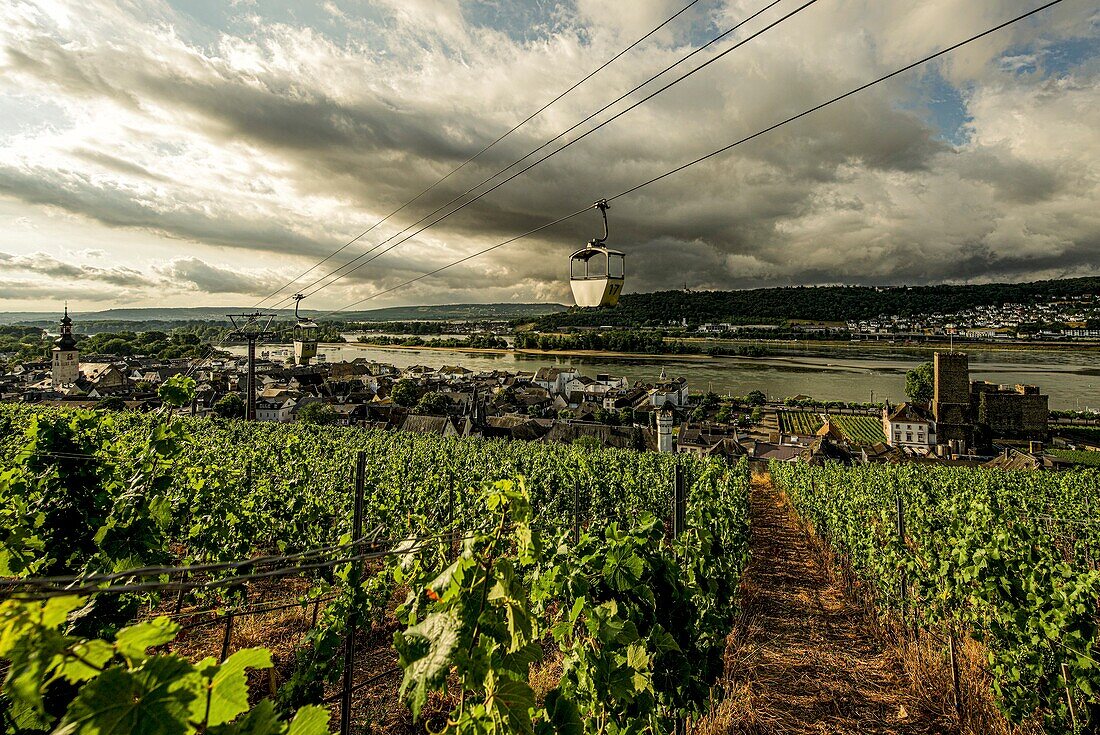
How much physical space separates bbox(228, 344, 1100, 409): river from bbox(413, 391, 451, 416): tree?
1048 inches

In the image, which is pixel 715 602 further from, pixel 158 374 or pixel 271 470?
pixel 158 374

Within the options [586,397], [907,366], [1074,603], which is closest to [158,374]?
[586,397]

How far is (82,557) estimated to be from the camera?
3.34 meters

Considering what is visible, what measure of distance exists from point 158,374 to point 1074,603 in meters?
82.7

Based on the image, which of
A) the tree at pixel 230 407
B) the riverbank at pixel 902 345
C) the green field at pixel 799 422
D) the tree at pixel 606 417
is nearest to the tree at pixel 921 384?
the green field at pixel 799 422

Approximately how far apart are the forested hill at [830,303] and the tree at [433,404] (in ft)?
257

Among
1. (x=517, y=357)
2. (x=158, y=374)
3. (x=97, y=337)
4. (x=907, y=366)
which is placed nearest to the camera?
(x=158, y=374)

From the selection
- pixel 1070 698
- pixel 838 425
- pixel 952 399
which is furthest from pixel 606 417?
pixel 1070 698

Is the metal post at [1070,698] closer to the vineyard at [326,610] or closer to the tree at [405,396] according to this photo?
the vineyard at [326,610]

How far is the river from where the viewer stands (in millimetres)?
71875

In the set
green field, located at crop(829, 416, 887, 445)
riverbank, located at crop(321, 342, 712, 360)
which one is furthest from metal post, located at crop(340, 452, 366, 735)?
riverbank, located at crop(321, 342, 712, 360)

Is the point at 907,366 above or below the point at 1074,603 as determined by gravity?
below

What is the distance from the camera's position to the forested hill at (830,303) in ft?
425

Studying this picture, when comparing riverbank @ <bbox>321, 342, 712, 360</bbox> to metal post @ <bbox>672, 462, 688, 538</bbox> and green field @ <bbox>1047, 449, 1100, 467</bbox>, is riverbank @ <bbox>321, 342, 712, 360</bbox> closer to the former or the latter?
green field @ <bbox>1047, 449, 1100, 467</bbox>
